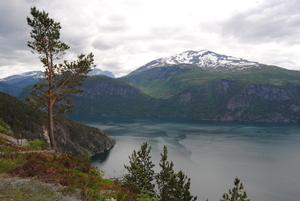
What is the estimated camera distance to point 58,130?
108000mm

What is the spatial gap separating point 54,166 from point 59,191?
12.2 ft

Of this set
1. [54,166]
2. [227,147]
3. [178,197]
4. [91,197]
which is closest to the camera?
[91,197]

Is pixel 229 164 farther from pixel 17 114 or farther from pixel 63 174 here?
pixel 17 114

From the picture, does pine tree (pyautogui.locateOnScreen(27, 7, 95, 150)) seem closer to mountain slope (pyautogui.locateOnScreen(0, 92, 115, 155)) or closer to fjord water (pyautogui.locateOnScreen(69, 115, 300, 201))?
fjord water (pyautogui.locateOnScreen(69, 115, 300, 201))

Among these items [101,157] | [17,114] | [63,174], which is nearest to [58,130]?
[17,114]

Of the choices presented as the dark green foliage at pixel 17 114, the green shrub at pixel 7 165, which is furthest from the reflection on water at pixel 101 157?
the green shrub at pixel 7 165

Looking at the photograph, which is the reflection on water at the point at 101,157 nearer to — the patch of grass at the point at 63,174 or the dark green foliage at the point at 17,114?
the dark green foliage at the point at 17,114

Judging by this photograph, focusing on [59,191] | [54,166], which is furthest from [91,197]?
[54,166]

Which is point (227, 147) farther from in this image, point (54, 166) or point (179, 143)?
point (54, 166)

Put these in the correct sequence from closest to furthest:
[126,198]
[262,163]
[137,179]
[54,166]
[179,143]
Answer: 1. [126,198]
2. [54,166]
3. [137,179]
4. [262,163]
5. [179,143]

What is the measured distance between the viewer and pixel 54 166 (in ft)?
40.8

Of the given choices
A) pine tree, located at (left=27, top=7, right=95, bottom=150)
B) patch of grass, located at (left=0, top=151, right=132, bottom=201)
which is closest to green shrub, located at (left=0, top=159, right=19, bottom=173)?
patch of grass, located at (left=0, top=151, right=132, bottom=201)

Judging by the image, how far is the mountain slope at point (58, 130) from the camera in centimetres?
8519

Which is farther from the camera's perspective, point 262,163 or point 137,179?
point 262,163
